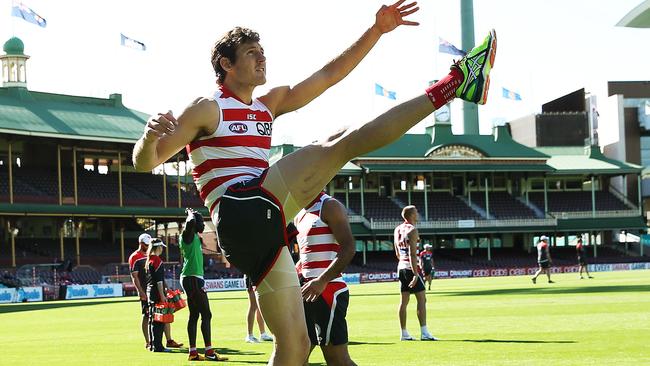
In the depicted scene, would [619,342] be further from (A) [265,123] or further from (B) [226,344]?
(A) [265,123]

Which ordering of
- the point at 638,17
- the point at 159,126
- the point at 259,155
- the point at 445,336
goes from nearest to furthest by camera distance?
the point at 159,126, the point at 259,155, the point at 638,17, the point at 445,336

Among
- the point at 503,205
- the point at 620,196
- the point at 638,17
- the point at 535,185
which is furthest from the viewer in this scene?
the point at 620,196

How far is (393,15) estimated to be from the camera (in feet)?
24.8

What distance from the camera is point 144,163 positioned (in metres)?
6.34

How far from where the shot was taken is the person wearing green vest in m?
15.0

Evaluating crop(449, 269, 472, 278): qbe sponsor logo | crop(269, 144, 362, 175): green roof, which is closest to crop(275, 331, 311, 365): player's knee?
crop(449, 269, 472, 278): qbe sponsor logo

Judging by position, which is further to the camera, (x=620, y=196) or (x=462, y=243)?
(x=620, y=196)

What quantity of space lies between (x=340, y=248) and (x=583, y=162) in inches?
3209

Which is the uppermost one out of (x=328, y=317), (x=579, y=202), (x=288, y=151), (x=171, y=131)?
(x=288, y=151)

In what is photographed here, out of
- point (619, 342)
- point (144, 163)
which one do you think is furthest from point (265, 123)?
point (619, 342)

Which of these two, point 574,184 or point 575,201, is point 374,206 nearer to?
point 575,201

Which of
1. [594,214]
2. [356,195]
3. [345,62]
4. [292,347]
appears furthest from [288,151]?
[292,347]

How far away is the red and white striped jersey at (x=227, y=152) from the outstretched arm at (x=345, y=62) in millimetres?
728

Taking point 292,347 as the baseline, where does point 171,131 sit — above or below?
above
